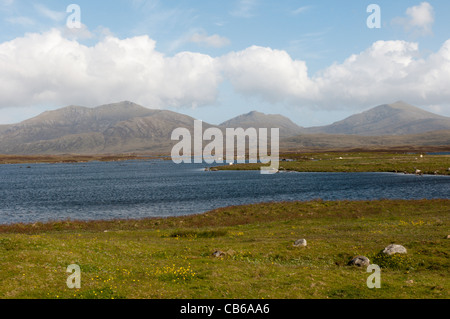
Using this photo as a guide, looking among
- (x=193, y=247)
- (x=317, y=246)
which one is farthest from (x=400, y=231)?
(x=193, y=247)

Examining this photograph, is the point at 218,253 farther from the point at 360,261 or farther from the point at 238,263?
the point at 360,261

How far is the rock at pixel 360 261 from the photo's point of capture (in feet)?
86.5

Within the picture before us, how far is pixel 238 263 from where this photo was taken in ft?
89.6

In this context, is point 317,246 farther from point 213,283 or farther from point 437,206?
point 437,206

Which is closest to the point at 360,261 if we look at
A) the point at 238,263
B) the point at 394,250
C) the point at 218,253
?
the point at 394,250

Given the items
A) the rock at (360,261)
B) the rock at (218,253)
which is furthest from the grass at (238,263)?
the rock at (360,261)

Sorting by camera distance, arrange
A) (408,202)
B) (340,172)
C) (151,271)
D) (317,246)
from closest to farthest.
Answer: (151,271)
(317,246)
(408,202)
(340,172)

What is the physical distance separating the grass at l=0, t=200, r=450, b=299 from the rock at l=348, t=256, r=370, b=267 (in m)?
0.66

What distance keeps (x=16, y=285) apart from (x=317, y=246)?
24.7 m

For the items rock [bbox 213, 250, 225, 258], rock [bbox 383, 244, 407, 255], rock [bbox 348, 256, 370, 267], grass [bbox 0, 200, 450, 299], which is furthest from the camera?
rock [bbox 213, 250, 225, 258]

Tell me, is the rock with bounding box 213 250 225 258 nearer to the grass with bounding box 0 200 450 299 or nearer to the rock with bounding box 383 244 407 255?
the grass with bounding box 0 200 450 299

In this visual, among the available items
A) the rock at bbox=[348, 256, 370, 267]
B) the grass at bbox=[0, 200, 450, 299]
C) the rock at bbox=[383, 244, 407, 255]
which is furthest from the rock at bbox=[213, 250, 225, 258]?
the rock at bbox=[383, 244, 407, 255]

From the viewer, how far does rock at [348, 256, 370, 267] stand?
26.4 meters
